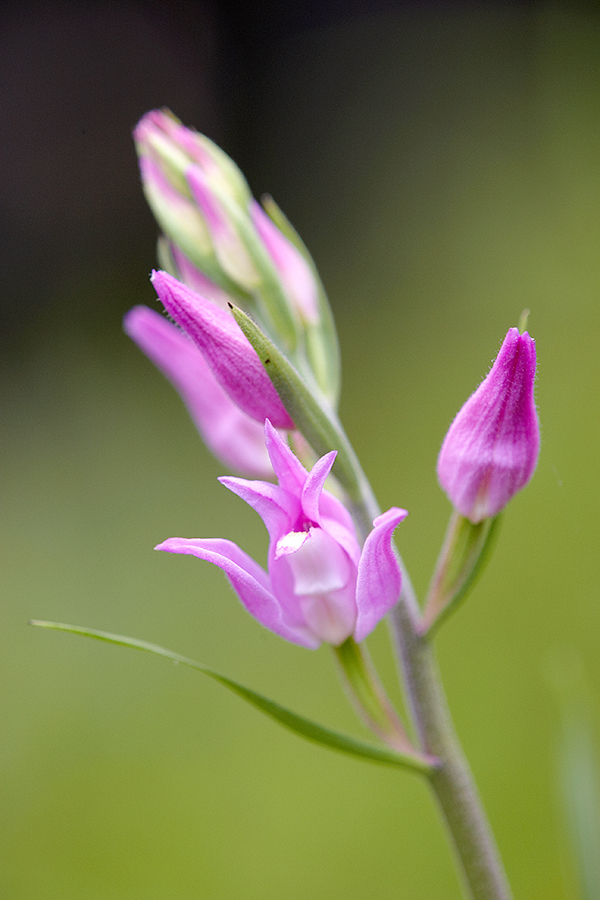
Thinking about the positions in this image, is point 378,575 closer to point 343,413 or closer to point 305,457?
point 305,457

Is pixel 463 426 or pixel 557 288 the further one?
pixel 557 288

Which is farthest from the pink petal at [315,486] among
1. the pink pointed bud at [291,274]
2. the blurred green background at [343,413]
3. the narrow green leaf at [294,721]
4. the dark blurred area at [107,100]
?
the dark blurred area at [107,100]

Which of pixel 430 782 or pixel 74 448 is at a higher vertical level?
pixel 74 448

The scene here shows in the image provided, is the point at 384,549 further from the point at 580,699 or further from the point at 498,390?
the point at 580,699

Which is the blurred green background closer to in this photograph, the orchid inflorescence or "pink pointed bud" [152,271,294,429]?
the orchid inflorescence

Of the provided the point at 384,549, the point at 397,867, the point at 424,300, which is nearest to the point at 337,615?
the point at 384,549

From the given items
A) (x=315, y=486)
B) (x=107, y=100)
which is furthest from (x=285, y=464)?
(x=107, y=100)

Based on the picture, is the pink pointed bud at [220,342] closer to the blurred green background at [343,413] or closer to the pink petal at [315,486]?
the pink petal at [315,486]

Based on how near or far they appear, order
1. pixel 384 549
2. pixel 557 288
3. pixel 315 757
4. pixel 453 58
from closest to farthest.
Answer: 1. pixel 384 549
2. pixel 315 757
3. pixel 557 288
4. pixel 453 58
